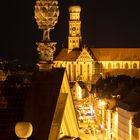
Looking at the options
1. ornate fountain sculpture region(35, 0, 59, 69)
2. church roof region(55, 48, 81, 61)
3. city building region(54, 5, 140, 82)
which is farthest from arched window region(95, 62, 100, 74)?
ornate fountain sculpture region(35, 0, 59, 69)

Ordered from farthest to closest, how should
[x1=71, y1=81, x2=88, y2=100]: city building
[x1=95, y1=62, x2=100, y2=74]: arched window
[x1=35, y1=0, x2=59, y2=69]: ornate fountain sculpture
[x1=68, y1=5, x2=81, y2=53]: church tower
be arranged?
[x1=95, y1=62, x2=100, y2=74]: arched window
[x1=68, y1=5, x2=81, y2=53]: church tower
[x1=71, y1=81, x2=88, y2=100]: city building
[x1=35, y1=0, x2=59, y2=69]: ornate fountain sculpture

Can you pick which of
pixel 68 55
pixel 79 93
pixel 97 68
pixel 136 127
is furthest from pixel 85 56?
pixel 136 127

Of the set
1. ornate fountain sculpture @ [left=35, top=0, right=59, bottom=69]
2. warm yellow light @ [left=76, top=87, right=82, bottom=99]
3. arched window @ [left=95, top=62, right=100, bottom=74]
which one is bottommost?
warm yellow light @ [left=76, top=87, right=82, bottom=99]

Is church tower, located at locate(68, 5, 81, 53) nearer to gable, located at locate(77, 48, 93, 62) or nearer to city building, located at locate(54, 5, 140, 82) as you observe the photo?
city building, located at locate(54, 5, 140, 82)

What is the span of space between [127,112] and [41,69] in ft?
97.5

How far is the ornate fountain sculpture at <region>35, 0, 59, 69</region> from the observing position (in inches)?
182

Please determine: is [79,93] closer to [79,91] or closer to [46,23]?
[79,91]

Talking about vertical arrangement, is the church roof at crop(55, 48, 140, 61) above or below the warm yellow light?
above

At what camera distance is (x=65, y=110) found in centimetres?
443

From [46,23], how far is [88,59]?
261ft

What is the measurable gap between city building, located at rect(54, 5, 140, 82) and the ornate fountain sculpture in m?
77.0

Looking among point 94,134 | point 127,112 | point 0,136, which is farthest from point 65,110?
point 94,134

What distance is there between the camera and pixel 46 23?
475cm

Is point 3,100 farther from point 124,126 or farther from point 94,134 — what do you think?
point 94,134
